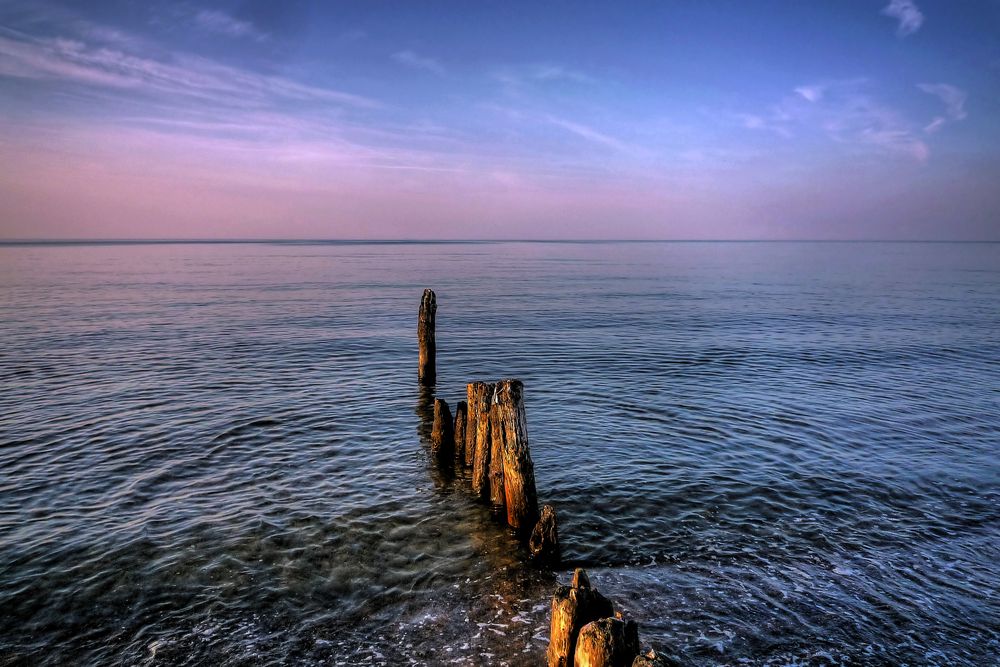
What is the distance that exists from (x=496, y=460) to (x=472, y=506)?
4.37ft

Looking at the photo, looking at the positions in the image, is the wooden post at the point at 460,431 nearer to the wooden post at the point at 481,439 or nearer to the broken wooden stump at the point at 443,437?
the broken wooden stump at the point at 443,437

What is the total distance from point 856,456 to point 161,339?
108 feet

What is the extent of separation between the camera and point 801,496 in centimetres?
1395

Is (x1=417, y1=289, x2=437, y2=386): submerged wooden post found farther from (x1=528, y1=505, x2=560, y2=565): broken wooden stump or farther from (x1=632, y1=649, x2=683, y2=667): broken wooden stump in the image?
(x1=632, y1=649, x2=683, y2=667): broken wooden stump

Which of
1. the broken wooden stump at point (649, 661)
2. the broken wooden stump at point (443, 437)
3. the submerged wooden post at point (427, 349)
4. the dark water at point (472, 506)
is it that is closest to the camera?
the broken wooden stump at point (649, 661)

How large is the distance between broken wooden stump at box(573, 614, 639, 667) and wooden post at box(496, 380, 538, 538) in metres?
5.44

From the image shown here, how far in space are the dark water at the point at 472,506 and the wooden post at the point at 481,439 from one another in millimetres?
565

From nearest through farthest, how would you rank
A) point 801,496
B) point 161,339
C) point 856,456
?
point 801,496, point 856,456, point 161,339

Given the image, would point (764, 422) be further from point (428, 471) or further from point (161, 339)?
point (161, 339)

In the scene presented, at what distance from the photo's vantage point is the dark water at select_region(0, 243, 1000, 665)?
912 cm

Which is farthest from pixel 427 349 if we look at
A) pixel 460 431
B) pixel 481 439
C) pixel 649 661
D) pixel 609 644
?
pixel 649 661

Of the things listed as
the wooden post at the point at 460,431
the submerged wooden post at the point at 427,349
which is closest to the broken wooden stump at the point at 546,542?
the wooden post at the point at 460,431

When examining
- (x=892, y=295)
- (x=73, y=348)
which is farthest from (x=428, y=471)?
(x=892, y=295)

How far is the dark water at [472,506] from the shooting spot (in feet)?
29.9
